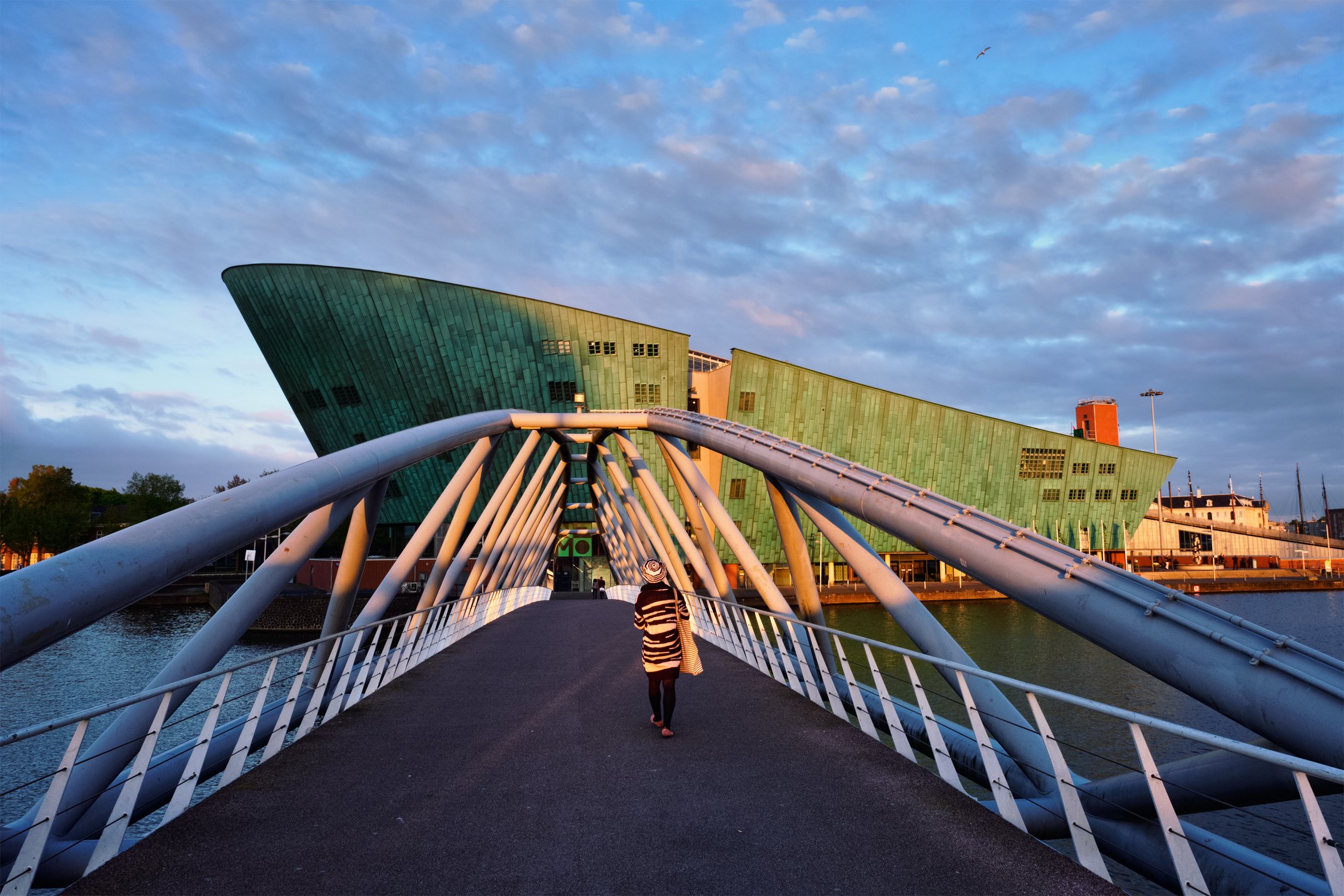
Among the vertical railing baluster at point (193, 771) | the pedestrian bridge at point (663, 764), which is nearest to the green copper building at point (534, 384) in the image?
the pedestrian bridge at point (663, 764)

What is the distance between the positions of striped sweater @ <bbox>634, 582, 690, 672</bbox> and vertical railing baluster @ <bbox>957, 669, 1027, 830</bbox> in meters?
2.80

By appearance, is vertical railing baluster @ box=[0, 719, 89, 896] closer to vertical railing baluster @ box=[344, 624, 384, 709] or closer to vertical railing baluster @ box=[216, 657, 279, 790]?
vertical railing baluster @ box=[216, 657, 279, 790]

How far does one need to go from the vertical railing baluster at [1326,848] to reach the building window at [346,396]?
56257 mm

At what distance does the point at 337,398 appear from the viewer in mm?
55500

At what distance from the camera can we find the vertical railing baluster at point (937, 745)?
644cm

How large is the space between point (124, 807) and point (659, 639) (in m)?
4.52

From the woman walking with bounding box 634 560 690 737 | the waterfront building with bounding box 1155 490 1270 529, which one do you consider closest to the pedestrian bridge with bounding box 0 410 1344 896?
the woman walking with bounding box 634 560 690 737

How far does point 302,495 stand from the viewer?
27.5 ft

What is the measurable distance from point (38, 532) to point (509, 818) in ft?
293

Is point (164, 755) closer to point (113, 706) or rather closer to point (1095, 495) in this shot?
point (113, 706)

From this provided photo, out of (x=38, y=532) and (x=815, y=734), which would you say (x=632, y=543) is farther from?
(x=38, y=532)

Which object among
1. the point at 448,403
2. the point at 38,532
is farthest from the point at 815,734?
the point at 38,532

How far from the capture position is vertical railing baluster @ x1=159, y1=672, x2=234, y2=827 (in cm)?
580

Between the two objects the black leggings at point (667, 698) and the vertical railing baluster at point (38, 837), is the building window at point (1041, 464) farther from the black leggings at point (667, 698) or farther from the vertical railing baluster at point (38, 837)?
the vertical railing baluster at point (38, 837)
